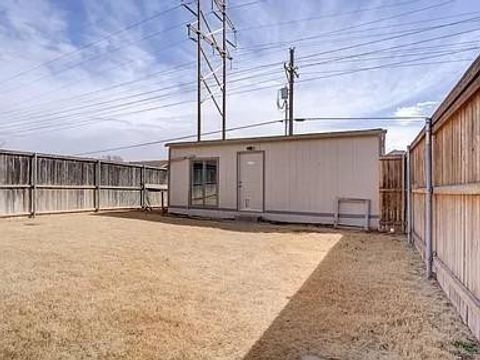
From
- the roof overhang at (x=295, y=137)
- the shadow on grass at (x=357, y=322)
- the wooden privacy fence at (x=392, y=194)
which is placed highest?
the roof overhang at (x=295, y=137)

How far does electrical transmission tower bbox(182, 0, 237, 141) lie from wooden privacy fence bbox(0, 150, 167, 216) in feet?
11.0

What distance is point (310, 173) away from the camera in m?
11.4

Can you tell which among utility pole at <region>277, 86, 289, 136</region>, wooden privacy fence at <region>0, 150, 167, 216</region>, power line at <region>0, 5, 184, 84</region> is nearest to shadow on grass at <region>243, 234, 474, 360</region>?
wooden privacy fence at <region>0, 150, 167, 216</region>

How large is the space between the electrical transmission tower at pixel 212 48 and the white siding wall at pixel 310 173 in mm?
5437

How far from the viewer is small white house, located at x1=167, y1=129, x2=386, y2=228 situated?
34.7 feet

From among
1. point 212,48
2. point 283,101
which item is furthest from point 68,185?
point 283,101

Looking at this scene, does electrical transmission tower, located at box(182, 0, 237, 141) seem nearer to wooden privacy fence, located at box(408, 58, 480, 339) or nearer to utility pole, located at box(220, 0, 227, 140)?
utility pole, located at box(220, 0, 227, 140)

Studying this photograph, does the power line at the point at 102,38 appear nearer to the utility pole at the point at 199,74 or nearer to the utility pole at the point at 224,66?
the utility pole at the point at 199,74

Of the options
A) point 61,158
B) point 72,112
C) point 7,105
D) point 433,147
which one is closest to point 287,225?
point 433,147

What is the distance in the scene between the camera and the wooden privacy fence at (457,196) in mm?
3004

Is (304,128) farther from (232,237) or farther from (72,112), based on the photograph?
(72,112)

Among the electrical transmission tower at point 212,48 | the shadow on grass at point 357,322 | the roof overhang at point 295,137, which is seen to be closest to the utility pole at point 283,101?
the electrical transmission tower at point 212,48

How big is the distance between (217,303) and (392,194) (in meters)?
7.33

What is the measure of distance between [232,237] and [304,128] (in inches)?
552
